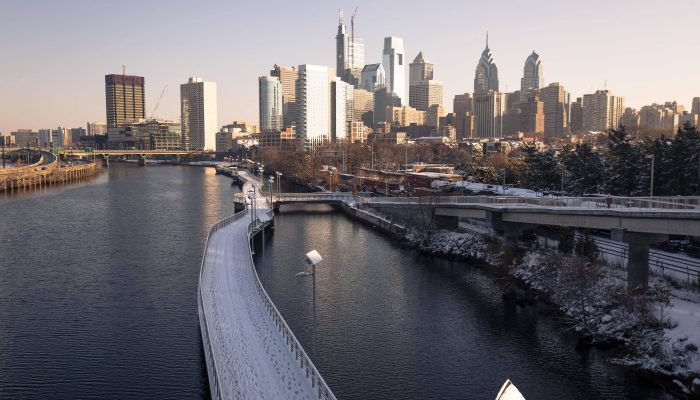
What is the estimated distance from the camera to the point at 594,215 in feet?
115

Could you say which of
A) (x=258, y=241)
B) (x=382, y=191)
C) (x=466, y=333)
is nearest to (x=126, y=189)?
(x=382, y=191)

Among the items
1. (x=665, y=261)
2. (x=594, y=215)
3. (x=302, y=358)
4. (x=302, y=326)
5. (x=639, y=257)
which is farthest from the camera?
(x=665, y=261)

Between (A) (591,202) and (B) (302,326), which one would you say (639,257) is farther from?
(B) (302,326)

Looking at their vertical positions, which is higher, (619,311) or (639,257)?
(639,257)

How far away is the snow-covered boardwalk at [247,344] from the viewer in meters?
20.4

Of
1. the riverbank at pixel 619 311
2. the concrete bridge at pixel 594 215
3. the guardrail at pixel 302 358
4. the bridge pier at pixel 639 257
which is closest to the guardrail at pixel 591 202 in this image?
the concrete bridge at pixel 594 215

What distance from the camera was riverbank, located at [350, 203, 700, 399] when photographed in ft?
79.6

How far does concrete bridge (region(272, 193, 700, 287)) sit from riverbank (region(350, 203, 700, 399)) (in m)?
2.08

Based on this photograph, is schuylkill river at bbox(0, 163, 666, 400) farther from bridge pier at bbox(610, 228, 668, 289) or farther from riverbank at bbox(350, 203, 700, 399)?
bridge pier at bbox(610, 228, 668, 289)

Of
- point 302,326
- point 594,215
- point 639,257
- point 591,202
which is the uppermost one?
point 591,202

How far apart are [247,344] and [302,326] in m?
6.18

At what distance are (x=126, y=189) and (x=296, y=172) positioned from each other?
36023 mm

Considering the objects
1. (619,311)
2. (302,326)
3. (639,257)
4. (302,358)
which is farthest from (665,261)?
(302,358)

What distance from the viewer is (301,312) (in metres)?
32.5
